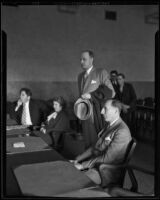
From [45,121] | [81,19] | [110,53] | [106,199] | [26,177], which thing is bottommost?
[106,199]

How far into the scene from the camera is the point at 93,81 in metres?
2.08

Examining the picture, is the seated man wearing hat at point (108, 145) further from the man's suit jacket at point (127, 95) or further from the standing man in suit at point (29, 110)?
the standing man in suit at point (29, 110)

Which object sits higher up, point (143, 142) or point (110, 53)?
point (110, 53)

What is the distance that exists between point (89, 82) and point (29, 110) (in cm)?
58

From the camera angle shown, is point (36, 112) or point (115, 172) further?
point (36, 112)

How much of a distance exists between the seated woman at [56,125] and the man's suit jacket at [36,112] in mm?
50

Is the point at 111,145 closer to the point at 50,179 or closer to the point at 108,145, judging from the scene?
the point at 108,145

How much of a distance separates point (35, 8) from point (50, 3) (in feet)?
0.43

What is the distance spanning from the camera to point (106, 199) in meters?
1.71

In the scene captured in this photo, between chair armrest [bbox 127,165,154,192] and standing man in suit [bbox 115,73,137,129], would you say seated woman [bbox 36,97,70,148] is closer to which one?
standing man in suit [bbox 115,73,137,129]

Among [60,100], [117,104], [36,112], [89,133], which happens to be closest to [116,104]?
[117,104]

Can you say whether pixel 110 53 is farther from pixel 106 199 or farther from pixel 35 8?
pixel 106 199

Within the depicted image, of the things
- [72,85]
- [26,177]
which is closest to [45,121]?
[72,85]

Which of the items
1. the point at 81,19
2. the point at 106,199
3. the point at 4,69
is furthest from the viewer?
the point at 81,19
